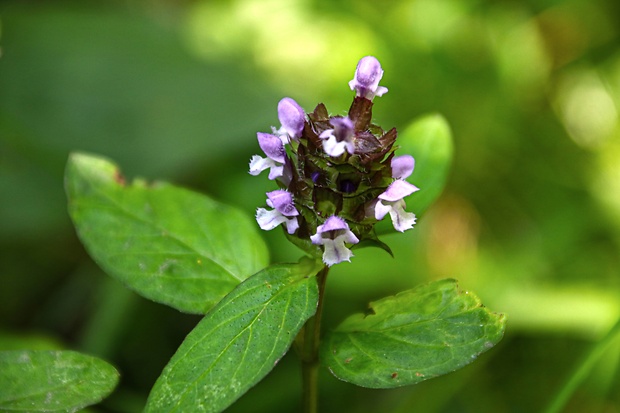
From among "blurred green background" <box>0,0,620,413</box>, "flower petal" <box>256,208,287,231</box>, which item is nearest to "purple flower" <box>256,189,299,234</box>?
"flower petal" <box>256,208,287,231</box>

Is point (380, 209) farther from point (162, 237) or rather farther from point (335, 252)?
point (162, 237)

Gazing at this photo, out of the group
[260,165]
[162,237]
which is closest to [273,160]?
[260,165]

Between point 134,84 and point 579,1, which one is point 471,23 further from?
point 134,84

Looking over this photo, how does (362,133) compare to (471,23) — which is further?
(471,23)

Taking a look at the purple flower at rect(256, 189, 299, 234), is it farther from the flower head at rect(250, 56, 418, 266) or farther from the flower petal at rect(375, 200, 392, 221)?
the flower petal at rect(375, 200, 392, 221)

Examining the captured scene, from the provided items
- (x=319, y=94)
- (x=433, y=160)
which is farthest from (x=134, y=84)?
(x=433, y=160)

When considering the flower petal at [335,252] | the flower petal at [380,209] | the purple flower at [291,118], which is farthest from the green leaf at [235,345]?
the purple flower at [291,118]
